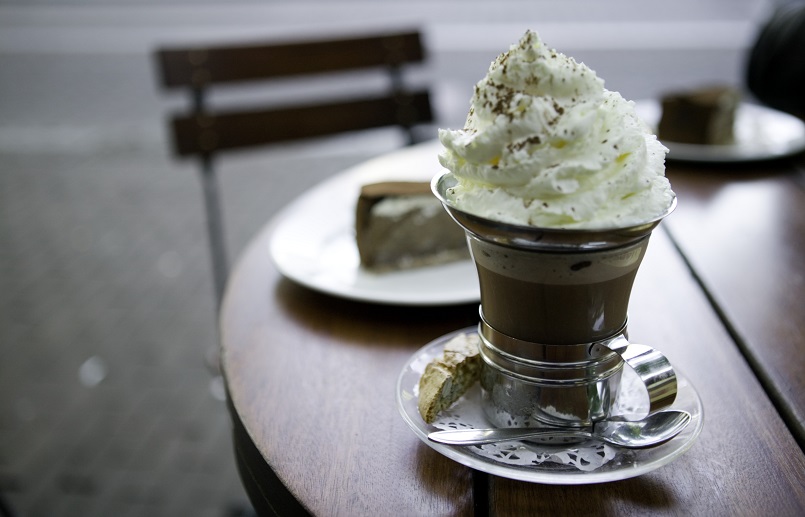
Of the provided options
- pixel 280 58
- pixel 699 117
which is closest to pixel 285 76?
pixel 280 58

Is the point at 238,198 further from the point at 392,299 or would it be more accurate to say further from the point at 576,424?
the point at 576,424

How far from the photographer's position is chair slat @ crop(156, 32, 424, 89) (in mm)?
2461

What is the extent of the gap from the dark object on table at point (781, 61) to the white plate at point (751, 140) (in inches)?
25.4

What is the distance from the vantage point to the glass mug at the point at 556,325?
0.82 metres

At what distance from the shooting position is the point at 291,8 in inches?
337

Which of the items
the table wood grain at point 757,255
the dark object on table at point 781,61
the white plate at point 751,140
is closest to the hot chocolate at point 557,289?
the table wood grain at point 757,255

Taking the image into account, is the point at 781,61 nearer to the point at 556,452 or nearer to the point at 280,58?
the point at 280,58

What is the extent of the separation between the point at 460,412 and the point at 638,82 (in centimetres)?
579

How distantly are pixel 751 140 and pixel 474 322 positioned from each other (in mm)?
1229

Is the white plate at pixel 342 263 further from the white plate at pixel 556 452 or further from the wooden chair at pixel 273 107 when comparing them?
the wooden chair at pixel 273 107

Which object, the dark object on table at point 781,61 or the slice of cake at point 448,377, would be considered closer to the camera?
the slice of cake at point 448,377

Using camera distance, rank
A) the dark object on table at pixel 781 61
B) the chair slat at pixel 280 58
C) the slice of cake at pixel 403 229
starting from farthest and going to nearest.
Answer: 1. the dark object on table at pixel 781 61
2. the chair slat at pixel 280 58
3. the slice of cake at pixel 403 229

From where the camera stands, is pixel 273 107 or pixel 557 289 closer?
pixel 557 289

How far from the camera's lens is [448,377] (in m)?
0.94
